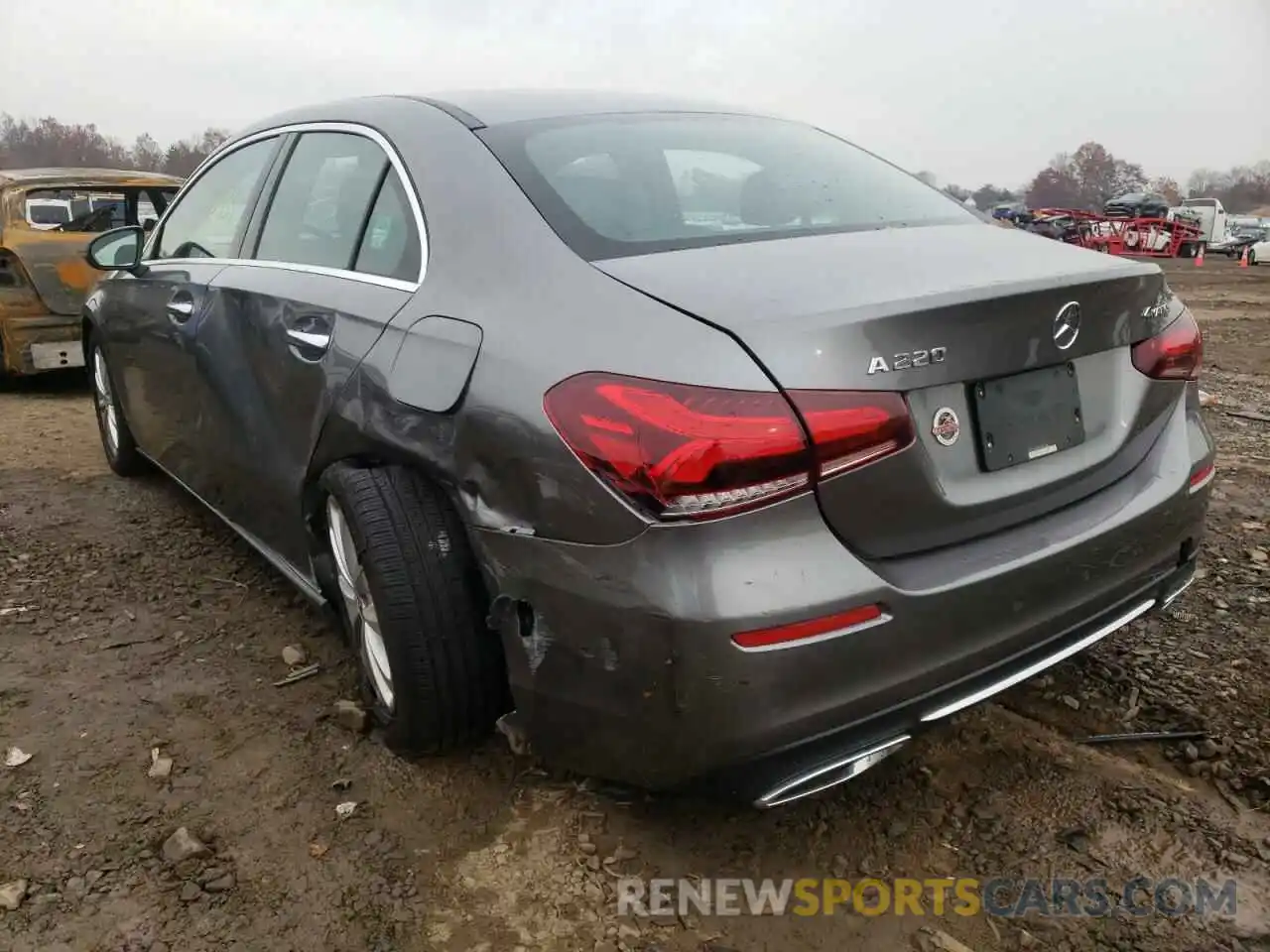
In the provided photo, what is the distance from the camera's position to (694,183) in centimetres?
238

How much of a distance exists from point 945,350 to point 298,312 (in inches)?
65.9

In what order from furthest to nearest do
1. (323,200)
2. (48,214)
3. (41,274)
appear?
1. (48,214)
2. (41,274)
3. (323,200)

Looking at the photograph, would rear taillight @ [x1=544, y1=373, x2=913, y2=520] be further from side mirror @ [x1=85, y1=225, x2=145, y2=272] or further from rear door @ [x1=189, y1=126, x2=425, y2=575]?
side mirror @ [x1=85, y1=225, x2=145, y2=272]

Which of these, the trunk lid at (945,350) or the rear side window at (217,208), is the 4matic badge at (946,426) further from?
the rear side window at (217,208)

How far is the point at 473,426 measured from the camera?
190 centimetres

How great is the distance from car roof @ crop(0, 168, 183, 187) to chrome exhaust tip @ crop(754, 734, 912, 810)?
21.8ft

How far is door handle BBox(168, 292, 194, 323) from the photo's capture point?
329 cm

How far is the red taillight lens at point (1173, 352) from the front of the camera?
6.95 ft

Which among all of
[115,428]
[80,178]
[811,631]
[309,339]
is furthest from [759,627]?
[80,178]

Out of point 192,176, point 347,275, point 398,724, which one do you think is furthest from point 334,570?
point 192,176

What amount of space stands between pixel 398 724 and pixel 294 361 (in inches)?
38.4

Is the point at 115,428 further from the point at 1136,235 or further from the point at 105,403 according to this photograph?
the point at 1136,235

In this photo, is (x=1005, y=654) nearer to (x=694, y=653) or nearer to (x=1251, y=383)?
(x=694, y=653)

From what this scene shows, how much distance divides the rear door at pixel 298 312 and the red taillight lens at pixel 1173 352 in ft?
5.17
